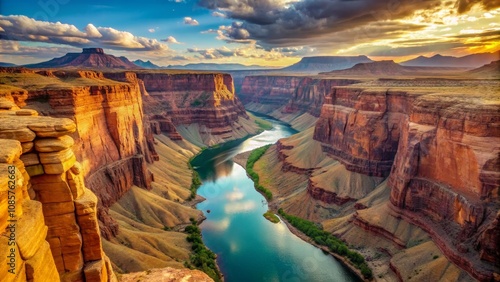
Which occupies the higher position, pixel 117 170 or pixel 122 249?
pixel 117 170

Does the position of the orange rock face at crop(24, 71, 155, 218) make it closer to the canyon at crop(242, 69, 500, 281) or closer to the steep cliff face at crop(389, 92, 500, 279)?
the canyon at crop(242, 69, 500, 281)

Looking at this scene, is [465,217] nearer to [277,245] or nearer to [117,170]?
[277,245]

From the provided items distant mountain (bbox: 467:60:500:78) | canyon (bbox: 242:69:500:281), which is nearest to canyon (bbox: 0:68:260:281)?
canyon (bbox: 242:69:500:281)

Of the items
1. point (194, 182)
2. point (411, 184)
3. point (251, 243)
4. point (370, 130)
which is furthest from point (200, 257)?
point (370, 130)

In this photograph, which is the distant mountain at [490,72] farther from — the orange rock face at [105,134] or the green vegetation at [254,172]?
the orange rock face at [105,134]

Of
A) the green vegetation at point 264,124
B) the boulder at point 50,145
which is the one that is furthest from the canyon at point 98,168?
the green vegetation at point 264,124

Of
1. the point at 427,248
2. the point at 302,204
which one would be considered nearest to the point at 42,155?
the point at 427,248

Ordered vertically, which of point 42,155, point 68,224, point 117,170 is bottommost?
point 117,170

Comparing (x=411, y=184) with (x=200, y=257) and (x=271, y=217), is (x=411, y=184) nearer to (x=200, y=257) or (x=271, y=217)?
(x=271, y=217)
